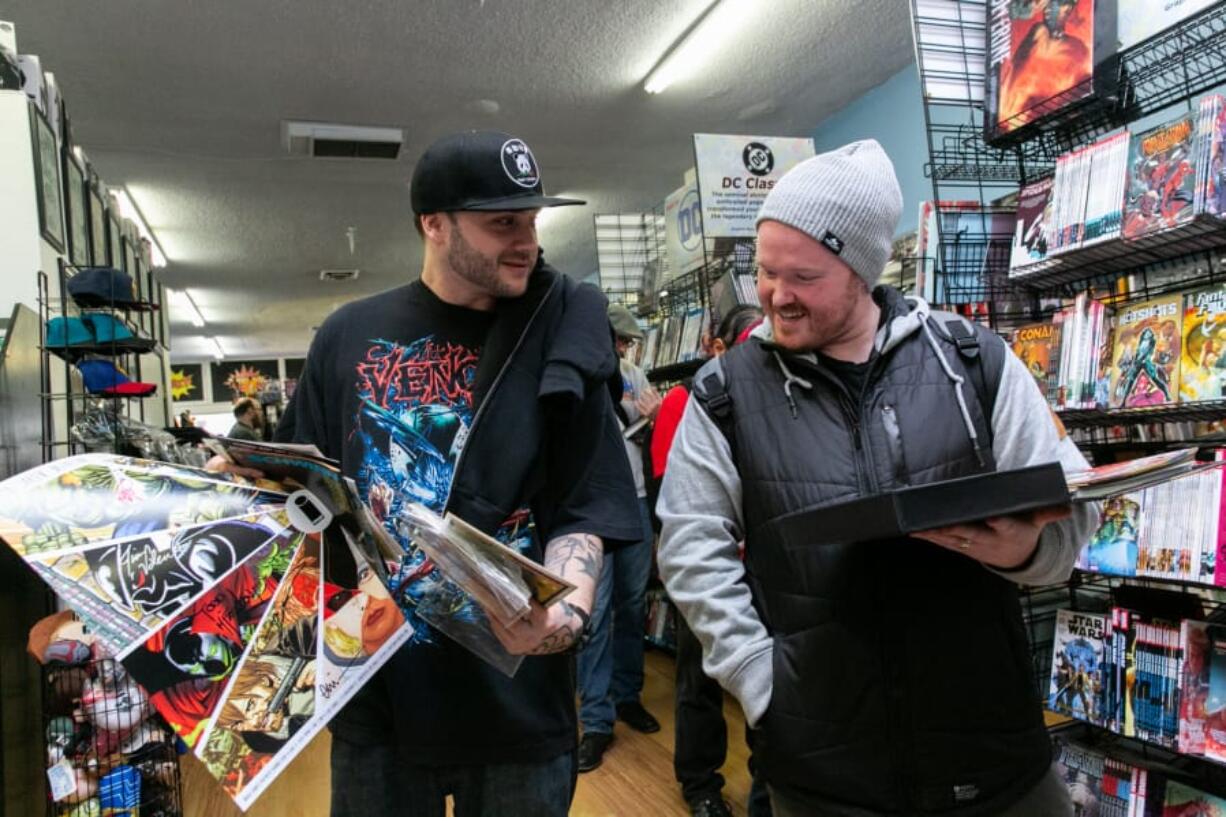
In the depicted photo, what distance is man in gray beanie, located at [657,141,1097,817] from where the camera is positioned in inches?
42.1

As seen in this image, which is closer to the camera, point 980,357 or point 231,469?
point 231,469

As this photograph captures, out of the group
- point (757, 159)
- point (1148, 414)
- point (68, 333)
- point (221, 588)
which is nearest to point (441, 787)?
point (221, 588)

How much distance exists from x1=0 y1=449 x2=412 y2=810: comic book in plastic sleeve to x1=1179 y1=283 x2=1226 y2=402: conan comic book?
74.1 inches

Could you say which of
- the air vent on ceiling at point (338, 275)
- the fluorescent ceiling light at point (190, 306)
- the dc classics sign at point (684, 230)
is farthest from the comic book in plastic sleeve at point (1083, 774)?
the fluorescent ceiling light at point (190, 306)

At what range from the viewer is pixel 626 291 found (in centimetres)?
532

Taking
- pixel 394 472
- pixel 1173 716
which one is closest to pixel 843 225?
pixel 394 472

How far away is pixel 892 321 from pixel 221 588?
1.02 metres

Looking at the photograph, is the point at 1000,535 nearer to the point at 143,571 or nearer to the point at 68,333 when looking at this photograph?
the point at 143,571

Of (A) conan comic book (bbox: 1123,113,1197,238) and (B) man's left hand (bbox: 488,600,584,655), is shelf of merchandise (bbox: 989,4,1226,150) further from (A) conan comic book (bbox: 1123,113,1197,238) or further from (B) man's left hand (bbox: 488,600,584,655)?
(B) man's left hand (bbox: 488,600,584,655)

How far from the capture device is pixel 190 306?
1141cm

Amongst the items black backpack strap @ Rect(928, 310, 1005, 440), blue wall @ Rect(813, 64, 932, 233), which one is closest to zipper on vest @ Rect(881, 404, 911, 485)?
black backpack strap @ Rect(928, 310, 1005, 440)

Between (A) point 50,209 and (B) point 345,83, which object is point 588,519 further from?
(B) point 345,83

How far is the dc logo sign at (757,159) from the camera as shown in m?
3.66

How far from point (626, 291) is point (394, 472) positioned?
169 inches
